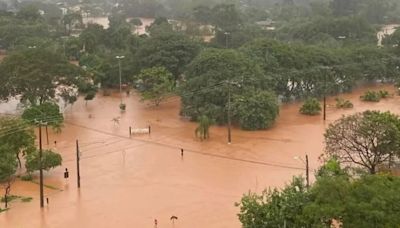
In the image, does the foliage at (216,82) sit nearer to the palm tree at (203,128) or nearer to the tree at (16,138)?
the palm tree at (203,128)


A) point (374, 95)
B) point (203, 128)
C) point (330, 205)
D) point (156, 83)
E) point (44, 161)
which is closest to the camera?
point (330, 205)

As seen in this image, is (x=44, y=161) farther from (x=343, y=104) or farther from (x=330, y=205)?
(x=343, y=104)

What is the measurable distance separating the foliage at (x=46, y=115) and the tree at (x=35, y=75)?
3291mm

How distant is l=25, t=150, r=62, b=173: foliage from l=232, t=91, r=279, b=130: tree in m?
12.4

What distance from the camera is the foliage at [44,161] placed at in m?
28.3

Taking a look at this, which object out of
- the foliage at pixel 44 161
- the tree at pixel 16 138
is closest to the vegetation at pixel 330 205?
the foliage at pixel 44 161

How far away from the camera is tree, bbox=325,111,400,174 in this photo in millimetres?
26312

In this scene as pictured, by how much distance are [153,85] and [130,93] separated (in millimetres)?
5060

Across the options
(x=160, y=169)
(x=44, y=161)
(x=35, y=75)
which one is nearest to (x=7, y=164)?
(x=44, y=161)

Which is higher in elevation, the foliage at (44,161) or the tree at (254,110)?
the tree at (254,110)

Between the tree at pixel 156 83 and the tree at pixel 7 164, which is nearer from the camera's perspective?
the tree at pixel 7 164

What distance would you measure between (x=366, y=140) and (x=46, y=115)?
59.8ft

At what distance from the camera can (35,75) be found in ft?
130

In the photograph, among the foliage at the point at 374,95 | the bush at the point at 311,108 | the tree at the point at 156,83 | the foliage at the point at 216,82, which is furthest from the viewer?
the foliage at the point at 374,95
